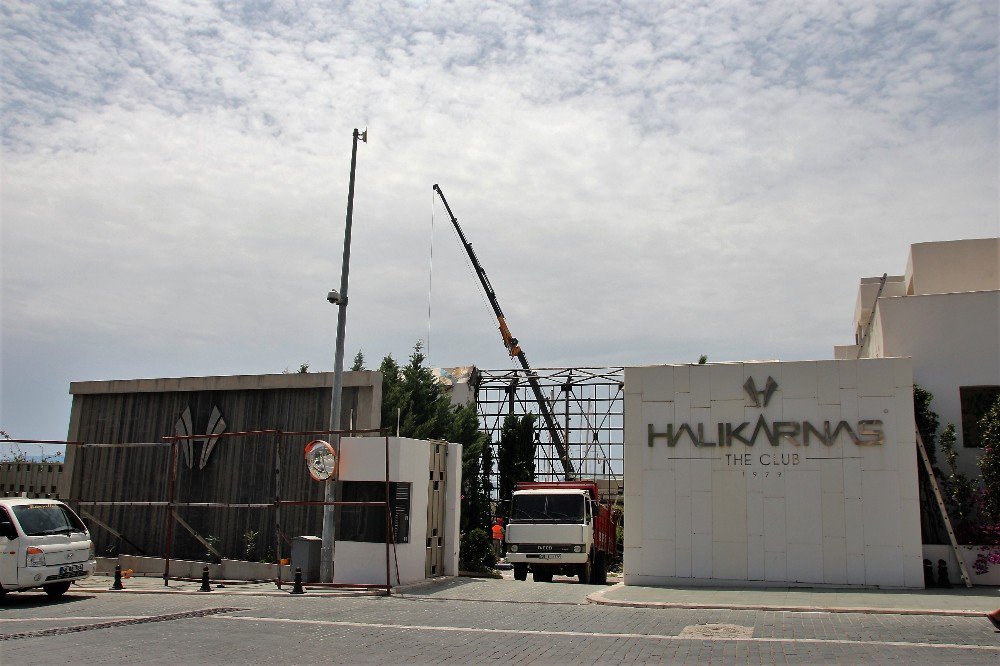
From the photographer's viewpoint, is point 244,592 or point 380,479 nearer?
point 244,592

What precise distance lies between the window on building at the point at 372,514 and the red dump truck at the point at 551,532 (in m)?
5.02

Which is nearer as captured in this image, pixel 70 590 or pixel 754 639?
pixel 754 639

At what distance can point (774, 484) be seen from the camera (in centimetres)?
2012

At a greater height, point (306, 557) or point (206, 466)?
point (206, 466)

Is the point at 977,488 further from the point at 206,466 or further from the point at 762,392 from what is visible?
the point at 206,466

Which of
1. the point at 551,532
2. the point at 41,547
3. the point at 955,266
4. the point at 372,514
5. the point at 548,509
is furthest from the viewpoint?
the point at 955,266

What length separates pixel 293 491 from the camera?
874 inches

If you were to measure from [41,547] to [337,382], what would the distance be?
7010mm

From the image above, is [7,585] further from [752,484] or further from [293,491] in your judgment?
[752,484]

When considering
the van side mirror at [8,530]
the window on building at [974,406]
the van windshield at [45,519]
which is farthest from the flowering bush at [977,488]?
the van side mirror at [8,530]

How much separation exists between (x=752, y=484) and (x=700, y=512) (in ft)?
4.57

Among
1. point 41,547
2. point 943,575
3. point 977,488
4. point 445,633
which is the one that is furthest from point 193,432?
point 977,488

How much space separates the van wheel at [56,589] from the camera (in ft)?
54.9

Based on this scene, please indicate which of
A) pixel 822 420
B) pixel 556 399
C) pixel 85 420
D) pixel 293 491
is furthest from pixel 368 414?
pixel 556 399
